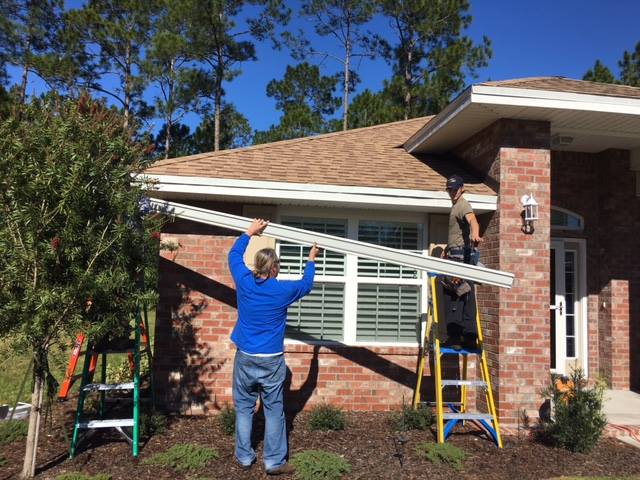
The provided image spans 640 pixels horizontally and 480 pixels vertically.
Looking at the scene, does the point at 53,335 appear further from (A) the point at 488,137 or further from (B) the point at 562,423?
(A) the point at 488,137

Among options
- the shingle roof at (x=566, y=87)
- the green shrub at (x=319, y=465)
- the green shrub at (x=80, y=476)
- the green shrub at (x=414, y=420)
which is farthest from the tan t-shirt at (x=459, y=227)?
the green shrub at (x=80, y=476)

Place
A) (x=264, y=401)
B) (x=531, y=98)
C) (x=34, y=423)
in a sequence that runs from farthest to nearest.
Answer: (x=531, y=98), (x=264, y=401), (x=34, y=423)

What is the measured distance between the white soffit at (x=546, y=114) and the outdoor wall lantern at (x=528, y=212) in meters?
0.98

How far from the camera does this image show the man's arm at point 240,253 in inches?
172

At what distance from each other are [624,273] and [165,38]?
17.0 metres

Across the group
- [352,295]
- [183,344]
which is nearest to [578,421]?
[352,295]

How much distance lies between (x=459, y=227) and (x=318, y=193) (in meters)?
1.67

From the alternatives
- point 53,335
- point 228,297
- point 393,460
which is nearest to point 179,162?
point 228,297

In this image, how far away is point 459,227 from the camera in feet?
18.0

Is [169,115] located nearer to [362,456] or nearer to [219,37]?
[219,37]

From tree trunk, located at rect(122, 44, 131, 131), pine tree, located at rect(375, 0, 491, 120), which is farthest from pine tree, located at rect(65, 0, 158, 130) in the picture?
pine tree, located at rect(375, 0, 491, 120)

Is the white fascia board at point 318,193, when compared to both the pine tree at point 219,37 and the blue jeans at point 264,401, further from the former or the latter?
the pine tree at point 219,37

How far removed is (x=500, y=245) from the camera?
5.84m

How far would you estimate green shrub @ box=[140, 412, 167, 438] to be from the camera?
5.05 metres
